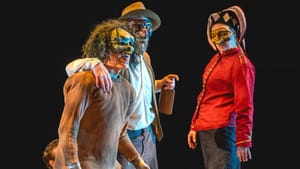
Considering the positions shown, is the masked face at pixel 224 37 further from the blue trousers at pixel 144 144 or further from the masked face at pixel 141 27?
the blue trousers at pixel 144 144

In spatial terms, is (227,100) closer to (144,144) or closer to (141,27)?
(144,144)

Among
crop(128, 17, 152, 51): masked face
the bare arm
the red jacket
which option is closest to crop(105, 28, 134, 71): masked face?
the bare arm

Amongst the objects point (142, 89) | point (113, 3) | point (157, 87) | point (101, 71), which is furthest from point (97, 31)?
point (113, 3)

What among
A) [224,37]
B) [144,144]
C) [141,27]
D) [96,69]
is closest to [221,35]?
[224,37]

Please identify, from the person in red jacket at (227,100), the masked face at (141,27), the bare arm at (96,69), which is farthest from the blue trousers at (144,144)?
the bare arm at (96,69)

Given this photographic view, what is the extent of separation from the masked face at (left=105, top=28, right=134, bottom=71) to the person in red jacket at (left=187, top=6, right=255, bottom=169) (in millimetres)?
818

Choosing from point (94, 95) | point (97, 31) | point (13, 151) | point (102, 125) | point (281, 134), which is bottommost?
point (281, 134)

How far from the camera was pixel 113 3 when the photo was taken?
3.98 meters

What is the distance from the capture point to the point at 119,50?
7.61 feet

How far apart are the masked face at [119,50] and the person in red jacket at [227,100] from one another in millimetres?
818

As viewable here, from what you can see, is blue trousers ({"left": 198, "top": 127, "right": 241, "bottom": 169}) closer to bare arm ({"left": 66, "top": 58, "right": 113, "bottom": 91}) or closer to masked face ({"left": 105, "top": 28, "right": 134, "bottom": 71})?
masked face ({"left": 105, "top": 28, "right": 134, "bottom": 71})

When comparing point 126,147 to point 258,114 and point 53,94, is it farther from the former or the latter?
point 258,114

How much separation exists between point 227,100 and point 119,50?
36.2 inches

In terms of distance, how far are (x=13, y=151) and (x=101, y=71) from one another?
163cm
